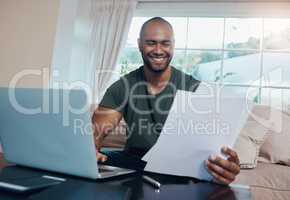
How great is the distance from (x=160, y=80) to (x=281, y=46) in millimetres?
1785

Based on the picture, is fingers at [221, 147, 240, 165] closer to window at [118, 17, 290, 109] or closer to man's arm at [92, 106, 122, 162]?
man's arm at [92, 106, 122, 162]

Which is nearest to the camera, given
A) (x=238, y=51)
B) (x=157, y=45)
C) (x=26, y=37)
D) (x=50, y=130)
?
(x=50, y=130)

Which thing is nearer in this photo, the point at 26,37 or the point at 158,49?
the point at 158,49

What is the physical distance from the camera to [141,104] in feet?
4.06

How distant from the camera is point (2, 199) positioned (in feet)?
1.92

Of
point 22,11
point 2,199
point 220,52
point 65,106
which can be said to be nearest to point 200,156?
point 65,106

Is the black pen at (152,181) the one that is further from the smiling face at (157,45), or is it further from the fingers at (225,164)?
the smiling face at (157,45)

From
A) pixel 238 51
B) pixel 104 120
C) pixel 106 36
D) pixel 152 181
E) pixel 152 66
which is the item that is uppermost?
pixel 106 36

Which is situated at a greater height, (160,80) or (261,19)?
(261,19)

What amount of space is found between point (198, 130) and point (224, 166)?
0.11m

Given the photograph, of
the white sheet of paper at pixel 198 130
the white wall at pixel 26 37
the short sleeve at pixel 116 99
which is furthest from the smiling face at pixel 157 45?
the white wall at pixel 26 37

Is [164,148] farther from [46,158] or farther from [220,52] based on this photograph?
[220,52]

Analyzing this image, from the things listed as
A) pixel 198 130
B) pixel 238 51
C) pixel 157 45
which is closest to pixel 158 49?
pixel 157 45

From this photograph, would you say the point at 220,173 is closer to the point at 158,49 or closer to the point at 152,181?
the point at 152,181
